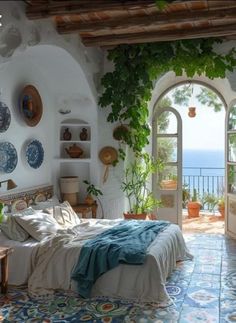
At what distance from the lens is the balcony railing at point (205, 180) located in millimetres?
8594

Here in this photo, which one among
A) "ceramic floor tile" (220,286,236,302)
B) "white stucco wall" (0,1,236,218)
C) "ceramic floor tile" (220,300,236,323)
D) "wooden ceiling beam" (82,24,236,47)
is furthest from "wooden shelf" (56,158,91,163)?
"ceramic floor tile" (220,300,236,323)

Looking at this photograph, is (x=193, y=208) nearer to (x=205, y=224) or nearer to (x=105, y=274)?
(x=205, y=224)

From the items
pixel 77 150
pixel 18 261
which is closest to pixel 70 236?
pixel 18 261

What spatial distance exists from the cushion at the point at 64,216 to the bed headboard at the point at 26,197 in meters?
0.47

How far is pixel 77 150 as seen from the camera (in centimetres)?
618

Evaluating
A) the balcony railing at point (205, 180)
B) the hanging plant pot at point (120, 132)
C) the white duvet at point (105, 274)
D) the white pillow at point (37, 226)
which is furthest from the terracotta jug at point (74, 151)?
the balcony railing at point (205, 180)

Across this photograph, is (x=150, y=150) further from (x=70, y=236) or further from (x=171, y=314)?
(x=171, y=314)

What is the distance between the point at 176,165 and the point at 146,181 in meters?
0.73

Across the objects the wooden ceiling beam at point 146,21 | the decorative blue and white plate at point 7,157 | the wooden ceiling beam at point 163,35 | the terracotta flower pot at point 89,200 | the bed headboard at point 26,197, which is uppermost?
the wooden ceiling beam at point 163,35

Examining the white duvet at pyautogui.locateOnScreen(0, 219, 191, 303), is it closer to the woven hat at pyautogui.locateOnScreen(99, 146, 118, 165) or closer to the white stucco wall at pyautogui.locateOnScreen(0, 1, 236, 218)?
the white stucco wall at pyautogui.locateOnScreen(0, 1, 236, 218)

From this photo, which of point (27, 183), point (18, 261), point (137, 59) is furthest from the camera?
point (137, 59)

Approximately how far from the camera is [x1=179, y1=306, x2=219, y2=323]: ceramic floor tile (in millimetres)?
3234

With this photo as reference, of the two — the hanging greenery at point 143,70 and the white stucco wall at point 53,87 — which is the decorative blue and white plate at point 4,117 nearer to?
the white stucco wall at point 53,87

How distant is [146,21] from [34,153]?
2380 millimetres
